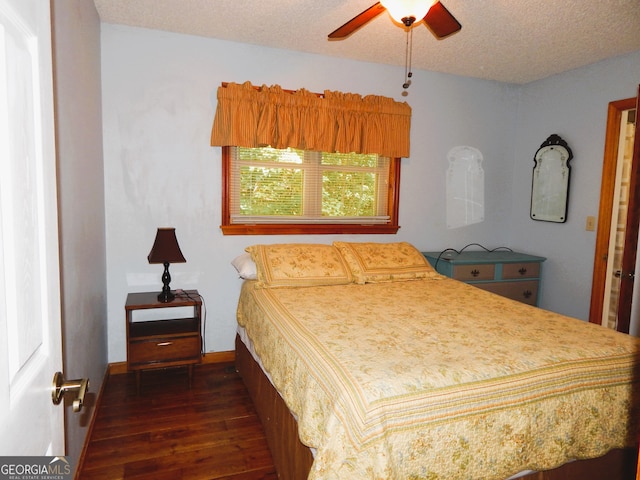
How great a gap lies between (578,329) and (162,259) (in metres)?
2.46

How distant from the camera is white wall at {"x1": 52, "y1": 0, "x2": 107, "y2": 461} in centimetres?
177

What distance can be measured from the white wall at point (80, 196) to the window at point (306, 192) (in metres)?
0.95

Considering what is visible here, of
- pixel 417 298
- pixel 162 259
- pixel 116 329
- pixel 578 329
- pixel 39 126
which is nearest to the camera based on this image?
pixel 39 126

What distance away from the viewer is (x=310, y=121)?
10.8 ft

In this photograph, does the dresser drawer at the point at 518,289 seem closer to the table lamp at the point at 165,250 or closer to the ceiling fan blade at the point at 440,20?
the ceiling fan blade at the point at 440,20

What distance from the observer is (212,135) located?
3111 mm

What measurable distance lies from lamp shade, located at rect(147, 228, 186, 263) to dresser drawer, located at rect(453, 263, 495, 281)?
220 centimetres

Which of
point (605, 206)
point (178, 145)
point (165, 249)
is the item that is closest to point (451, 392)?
point (165, 249)

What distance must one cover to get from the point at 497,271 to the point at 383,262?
1141 mm

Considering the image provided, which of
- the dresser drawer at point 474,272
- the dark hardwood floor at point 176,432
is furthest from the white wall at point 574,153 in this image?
the dark hardwood floor at point 176,432

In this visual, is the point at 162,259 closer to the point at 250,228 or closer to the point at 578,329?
the point at 250,228

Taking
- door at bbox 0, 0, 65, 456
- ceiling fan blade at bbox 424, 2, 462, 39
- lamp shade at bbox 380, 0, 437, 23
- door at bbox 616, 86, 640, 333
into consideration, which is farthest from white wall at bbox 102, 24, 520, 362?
door at bbox 0, 0, 65, 456

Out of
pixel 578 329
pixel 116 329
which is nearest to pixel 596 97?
pixel 578 329

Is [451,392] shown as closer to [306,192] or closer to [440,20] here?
[440,20]
